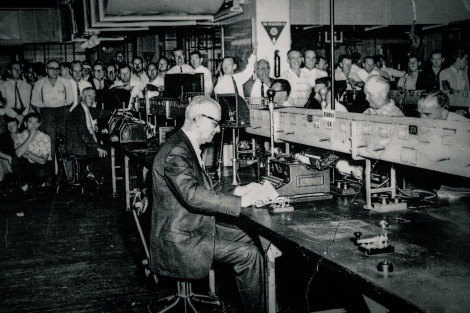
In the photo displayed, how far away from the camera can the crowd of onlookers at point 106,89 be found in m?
7.76

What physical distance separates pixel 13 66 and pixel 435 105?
332 inches

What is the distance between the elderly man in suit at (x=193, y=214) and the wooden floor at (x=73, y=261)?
2.23 feet

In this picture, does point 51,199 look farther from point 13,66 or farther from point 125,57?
point 125,57

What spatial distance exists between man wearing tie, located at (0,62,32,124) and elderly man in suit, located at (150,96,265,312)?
740 centimetres

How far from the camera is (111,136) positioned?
7.33m

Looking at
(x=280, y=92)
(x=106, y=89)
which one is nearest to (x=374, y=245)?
(x=280, y=92)

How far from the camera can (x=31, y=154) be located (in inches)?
312

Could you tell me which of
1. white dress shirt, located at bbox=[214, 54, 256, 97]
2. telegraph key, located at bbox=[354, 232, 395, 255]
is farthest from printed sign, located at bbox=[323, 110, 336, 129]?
white dress shirt, located at bbox=[214, 54, 256, 97]

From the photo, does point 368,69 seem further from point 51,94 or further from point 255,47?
point 51,94

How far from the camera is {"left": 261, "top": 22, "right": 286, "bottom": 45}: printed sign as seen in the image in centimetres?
861

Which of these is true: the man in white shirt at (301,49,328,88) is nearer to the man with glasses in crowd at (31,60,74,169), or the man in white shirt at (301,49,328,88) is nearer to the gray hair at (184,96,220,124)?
the man with glasses in crowd at (31,60,74,169)

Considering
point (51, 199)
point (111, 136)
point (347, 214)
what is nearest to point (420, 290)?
point (347, 214)

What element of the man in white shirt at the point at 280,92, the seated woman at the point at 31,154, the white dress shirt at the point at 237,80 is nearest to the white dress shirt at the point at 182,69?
the white dress shirt at the point at 237,80

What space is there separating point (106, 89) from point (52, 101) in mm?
993
